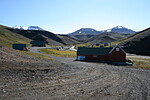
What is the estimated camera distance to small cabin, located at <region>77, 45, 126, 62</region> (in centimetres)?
4719

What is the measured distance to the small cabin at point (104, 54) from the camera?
47188mm

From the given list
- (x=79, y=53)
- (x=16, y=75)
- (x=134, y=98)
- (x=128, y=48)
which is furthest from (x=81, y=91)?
(x=128, y=48)

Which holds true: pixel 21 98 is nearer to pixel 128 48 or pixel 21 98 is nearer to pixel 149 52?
pixel 149 52

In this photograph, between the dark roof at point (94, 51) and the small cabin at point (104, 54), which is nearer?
the small cabin at point (104, 54)

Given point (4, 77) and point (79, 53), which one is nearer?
point (4, 77)

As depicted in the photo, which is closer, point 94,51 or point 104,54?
point 104,54

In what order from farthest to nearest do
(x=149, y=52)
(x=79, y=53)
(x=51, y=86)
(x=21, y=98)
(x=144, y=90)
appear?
(x=149, y=52) → (x=79, y=53) → (x=144, y=90) → (x=51, y=86) → (x=21, y=98)

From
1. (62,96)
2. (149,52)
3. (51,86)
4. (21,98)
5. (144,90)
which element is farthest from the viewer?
(149,52)

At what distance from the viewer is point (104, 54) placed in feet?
160

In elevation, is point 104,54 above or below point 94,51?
below

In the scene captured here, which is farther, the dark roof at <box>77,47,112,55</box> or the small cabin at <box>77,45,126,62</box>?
the dark roof at <box>77,47,112,55</box>

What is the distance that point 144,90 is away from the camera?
54.3 ft

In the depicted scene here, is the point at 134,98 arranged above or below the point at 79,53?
below

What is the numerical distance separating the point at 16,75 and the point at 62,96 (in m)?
7.47
